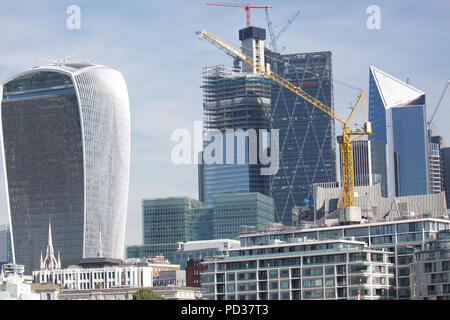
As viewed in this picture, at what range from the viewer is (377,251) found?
158 m

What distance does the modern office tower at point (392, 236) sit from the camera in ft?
533

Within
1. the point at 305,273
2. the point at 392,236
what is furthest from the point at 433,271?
the point at 392,236

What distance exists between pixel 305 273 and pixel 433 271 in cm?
2301

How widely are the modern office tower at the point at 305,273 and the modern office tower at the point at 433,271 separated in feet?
25.6

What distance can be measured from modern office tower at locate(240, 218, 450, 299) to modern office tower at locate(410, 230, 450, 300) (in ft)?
27.8

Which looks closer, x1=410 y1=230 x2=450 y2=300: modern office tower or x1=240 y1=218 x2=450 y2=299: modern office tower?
x1=410 y1=230 x2=450 y2=300: modern office tower

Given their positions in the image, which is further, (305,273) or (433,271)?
(305,273)

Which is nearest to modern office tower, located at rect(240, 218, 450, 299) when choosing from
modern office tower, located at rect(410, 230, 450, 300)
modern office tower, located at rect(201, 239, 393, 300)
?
modern office tower, located at rect(201, 239, 393, 300)

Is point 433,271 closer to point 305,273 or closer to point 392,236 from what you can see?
point 305,273

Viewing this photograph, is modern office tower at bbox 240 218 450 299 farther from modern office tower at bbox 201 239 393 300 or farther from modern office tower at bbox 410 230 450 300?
modern office tower at bbox 410 230 450 300

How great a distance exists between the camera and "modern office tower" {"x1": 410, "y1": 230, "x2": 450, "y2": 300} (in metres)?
140

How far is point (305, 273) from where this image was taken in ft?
516
